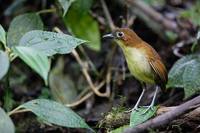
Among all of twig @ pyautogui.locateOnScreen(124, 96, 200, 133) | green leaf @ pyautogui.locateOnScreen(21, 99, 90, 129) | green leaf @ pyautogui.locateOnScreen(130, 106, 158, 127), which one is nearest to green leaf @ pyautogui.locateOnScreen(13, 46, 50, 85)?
green leaf @ pyautogui.locateOnScreen(21, 99, 90, 129)

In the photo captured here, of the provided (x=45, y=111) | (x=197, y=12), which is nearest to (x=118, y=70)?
(x=197, y=12)

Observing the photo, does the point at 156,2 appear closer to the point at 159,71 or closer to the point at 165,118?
the point at 159,71

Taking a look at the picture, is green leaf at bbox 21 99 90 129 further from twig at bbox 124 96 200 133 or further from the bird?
the bird

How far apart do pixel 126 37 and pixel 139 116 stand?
0.70 meters

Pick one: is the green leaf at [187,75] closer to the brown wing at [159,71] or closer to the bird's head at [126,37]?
the brown wing at [159,71]

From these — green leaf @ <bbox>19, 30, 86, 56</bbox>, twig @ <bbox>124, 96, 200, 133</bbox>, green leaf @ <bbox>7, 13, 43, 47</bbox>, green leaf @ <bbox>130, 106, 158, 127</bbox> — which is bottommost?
green leaf @ <bbox>130, 106, 158, 127</bbox>

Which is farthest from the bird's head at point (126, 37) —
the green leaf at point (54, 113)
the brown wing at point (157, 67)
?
the green leaf at point (54, 113)

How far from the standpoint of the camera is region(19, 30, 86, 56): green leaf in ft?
9.16

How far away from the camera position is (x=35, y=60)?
7.68 feet

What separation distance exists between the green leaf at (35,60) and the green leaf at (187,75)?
148 cm

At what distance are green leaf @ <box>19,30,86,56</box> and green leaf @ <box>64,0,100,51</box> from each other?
5.43ft

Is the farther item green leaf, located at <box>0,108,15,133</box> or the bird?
the bird

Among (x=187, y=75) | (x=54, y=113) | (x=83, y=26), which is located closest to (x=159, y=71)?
(x=187, y=75)

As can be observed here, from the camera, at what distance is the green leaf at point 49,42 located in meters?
2.79
